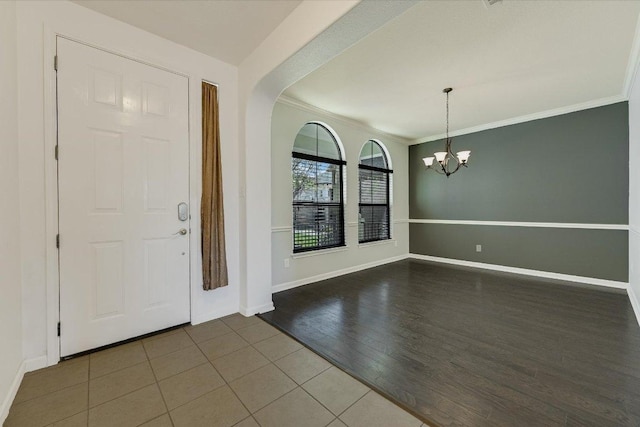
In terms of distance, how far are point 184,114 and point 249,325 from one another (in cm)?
218

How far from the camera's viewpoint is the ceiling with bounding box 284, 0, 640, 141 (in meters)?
2.08

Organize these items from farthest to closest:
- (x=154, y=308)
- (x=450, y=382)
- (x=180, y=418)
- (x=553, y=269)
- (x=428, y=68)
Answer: (x=553, y=269) < (x=428, y=68) < (x=154, y=308) < (x=450, y=382) < (x=180, y=418)

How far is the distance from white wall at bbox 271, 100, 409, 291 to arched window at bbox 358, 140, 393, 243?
148 mm

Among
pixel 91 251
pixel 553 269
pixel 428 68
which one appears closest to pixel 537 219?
pixel 553 269

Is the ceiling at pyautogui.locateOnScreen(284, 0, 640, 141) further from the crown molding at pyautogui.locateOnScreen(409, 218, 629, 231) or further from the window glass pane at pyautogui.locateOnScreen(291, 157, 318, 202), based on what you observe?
the crown molding at pyautogui.locateOnScreen(409, 218, 629, 231)

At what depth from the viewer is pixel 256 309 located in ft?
9.45

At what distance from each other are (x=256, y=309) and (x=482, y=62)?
3590mm

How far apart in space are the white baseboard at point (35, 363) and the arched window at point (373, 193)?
4.17 m

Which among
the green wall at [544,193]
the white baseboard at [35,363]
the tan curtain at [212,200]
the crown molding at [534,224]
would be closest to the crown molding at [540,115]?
the green wall at [544,193]

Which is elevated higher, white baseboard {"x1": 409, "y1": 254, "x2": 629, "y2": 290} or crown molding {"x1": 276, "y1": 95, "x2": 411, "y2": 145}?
crown molding {"x1": 276, "y1": 95, "x2": 411, "y2": 145}

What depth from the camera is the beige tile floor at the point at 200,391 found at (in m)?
1.45

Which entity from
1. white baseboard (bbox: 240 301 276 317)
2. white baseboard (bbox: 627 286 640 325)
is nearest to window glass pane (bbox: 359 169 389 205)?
white baseboard (bbox: 240 301 276 317)

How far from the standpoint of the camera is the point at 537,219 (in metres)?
4.39

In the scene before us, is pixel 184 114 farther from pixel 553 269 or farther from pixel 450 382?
pixel 553 269
